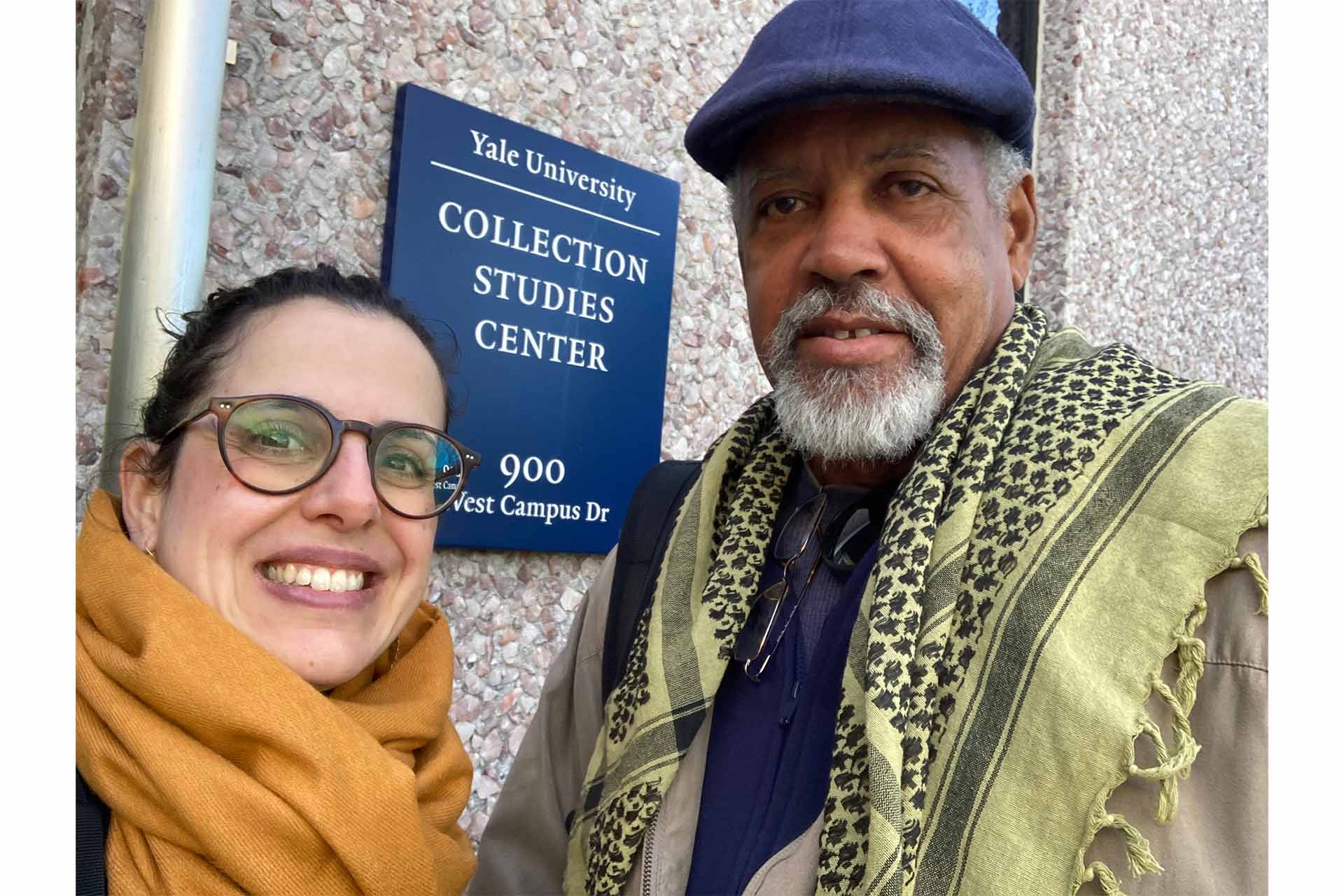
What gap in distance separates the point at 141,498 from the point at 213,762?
1.45ft

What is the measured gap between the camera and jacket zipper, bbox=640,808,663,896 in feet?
4.66

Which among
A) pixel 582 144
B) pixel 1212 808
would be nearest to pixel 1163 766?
pixel 1212 808

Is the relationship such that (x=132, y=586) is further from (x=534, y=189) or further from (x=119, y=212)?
(x=534, y=189)

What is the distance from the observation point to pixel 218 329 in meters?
1.57

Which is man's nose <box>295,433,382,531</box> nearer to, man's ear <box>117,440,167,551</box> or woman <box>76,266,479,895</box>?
woman <box>76,266,479,895</box>

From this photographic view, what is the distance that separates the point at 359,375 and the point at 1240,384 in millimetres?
4887

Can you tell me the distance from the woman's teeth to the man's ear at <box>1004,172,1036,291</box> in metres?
1.16

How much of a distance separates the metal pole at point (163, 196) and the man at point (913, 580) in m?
0.99

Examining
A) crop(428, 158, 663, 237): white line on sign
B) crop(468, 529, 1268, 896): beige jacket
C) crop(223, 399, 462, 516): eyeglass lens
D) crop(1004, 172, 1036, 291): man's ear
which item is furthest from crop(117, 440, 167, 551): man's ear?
crop(1004, 172, 1036, 291): man's ear

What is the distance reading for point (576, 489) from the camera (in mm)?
2771

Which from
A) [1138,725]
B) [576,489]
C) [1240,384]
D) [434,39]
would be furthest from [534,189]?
[1240,384]

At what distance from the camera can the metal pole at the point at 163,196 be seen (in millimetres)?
1978

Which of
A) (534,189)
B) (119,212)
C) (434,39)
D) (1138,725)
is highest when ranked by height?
(434,39)

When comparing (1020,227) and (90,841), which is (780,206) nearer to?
(1020,227)
